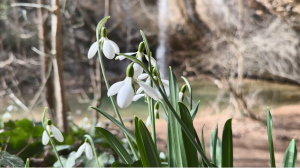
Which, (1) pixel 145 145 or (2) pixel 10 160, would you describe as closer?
(1) pixel 145 145

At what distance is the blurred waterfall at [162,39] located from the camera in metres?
2.68

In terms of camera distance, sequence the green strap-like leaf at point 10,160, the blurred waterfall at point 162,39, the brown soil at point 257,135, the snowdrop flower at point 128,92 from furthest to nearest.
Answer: the blurred waterfall at point 162,39, the brown soil at point 257,135, the green strap-like leaf at point 10,160, the snowdrop flower at point 128,92

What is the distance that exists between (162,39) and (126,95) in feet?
8.02

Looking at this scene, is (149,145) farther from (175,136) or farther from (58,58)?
(58,58)

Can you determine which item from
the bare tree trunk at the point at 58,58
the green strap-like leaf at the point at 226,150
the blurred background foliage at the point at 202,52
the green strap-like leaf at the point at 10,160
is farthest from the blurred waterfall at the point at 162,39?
the green strap-like leaf at the point at 226,150

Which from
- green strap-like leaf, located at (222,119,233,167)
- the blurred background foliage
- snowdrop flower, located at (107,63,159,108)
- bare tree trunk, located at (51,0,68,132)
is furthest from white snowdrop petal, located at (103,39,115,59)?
the blurred background foliage

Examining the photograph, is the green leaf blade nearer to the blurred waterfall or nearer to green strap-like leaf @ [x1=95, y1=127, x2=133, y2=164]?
green strap-like leaf @ [x1=95, y1=127, x2=133, y2=164]

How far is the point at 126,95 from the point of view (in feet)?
0.98

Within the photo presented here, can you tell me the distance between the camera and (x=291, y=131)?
208 cm

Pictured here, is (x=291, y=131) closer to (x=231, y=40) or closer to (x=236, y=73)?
(x=236, y=73)

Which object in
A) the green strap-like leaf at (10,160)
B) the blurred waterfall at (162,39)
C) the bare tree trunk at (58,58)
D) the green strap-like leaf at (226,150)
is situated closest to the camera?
the green strap-like leaf at (226,150)

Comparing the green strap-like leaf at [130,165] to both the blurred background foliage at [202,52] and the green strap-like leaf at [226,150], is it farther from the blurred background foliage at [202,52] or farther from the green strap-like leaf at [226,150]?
the blurred background foliage at [202,52]

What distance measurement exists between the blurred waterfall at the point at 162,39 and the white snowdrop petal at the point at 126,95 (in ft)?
7.72

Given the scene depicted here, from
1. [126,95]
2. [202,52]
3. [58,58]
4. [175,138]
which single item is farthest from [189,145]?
[202,52]
